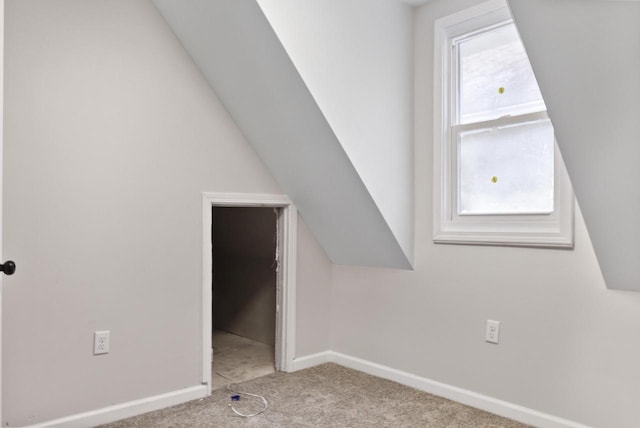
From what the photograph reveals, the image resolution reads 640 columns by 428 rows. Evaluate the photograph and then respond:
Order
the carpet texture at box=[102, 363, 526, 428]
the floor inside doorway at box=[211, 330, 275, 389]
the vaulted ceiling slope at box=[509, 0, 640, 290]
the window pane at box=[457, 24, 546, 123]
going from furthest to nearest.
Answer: the floor inside doorway at box=[211, 330, 275, 389], the window pane at box=[457, 24, 546, 123], the carpet texture at box=[102, 363, 526, 428], the vaulted ceiling slope at box=[509, 0, 640, 290]

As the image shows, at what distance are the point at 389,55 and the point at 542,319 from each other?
160cm

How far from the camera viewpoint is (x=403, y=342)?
3.05 m

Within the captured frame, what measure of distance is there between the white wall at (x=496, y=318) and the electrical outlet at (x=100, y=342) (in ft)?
5.07

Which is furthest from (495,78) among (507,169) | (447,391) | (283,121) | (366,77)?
(447,391)

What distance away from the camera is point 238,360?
3.53 metres

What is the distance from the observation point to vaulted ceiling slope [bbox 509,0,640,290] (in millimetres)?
1390

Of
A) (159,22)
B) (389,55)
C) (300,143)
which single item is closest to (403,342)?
(300,143)

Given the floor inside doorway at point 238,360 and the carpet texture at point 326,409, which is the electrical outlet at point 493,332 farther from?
the floor inside doorway at point 238,360

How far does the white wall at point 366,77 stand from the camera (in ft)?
7.77

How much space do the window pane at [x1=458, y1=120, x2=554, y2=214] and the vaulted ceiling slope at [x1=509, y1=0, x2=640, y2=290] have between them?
1.95 feet

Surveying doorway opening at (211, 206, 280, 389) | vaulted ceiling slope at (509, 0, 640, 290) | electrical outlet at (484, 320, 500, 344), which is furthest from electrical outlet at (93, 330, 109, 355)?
vaulted ceiling slope at (509, 0, 640, 290)

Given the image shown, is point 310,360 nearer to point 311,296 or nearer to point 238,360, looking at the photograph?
point 311,296

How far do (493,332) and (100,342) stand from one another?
1972 mm

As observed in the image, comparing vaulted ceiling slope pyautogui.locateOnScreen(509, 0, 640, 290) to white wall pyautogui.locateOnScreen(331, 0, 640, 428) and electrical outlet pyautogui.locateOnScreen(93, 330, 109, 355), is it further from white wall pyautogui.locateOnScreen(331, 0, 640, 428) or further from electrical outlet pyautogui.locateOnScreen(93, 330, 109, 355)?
electrical outlet pyautogui.locateOnScreen(93, 330, 109, 355)
